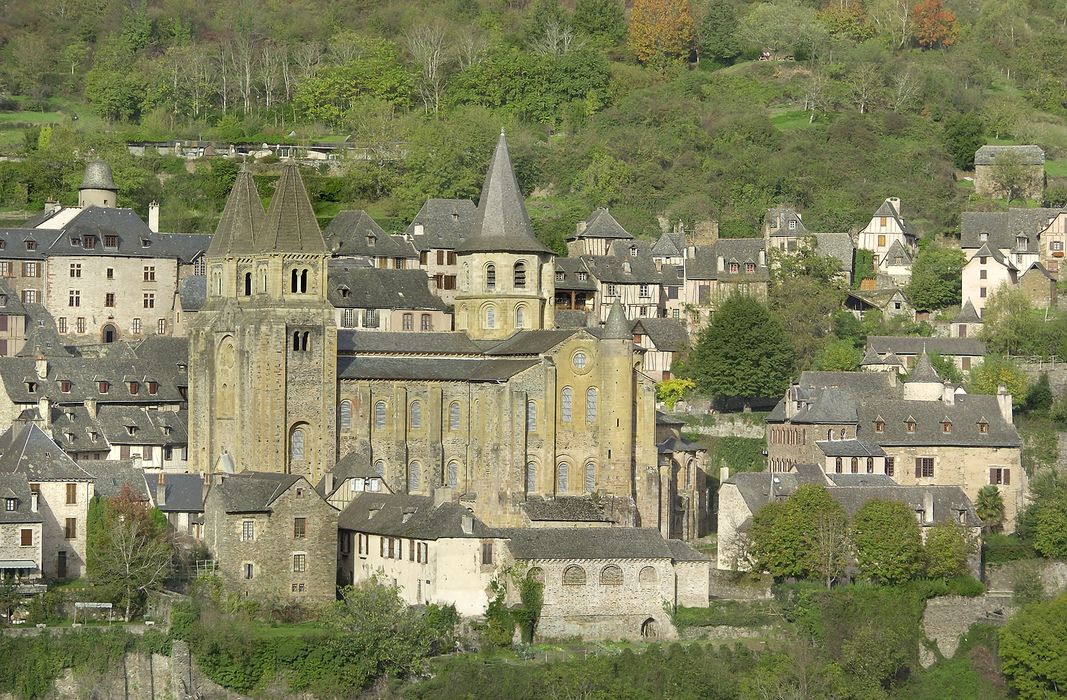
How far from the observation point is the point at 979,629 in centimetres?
8162

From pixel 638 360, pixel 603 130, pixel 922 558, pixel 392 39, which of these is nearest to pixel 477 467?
pixel 638 360

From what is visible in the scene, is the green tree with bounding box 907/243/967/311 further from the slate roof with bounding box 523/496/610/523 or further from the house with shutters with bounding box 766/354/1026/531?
the slate roof with bounding box 523/496/610/523

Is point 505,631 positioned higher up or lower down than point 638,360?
lower down

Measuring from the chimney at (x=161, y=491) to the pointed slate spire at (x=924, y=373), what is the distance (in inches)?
1212

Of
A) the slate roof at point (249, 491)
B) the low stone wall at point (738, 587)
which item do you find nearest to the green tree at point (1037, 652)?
the low stone wall at point (738, 587)

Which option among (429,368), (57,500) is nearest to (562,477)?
(429,368)

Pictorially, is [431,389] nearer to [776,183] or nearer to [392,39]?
[776,183]

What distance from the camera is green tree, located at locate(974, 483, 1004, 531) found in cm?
9050

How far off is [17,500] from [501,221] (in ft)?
81.8

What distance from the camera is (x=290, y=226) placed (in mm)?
87438

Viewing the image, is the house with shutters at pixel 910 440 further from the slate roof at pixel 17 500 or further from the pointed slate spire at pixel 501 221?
the slate roof at pixel 17 500

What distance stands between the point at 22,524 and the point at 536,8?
287 feet

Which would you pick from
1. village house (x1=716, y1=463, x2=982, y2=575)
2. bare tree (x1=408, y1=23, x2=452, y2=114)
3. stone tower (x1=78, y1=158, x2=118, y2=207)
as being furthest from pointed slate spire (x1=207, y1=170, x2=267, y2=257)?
bare tree (x1=408, y1=23, x2=452, y2=114)

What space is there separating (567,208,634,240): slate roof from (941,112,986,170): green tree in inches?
1037
